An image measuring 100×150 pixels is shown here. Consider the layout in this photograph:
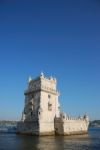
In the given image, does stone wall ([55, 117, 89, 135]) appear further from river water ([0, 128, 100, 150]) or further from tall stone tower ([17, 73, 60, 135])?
river water ([0, 128, 100, 150])

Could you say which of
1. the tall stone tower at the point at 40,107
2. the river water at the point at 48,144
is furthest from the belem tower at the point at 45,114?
the river water at the point at 48,144

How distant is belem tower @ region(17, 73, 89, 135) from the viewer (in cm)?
5875

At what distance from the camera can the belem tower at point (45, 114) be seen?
5875 centimetres

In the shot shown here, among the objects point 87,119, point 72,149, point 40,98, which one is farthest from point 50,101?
point 72,149

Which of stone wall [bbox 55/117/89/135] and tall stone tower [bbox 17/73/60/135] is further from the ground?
tall stone tower [bbox 17/73/60/135]

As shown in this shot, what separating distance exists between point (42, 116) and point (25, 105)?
978 centimetres

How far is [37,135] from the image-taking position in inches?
2216

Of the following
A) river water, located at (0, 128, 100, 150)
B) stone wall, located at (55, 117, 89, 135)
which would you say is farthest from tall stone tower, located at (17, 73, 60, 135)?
river water, located at (0, 128, 100, 150)

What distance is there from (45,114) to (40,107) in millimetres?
2445

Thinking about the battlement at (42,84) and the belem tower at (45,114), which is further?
the battlement at (42,84)

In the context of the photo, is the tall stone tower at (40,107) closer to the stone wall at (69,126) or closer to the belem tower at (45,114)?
the belem tower at (45,114)

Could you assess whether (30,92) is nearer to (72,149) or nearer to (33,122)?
(33,122)

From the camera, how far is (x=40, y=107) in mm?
59094

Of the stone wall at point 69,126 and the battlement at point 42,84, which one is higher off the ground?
the battlement at point 42,84
